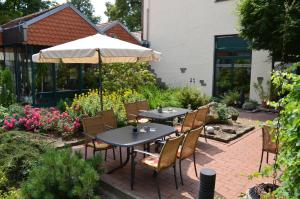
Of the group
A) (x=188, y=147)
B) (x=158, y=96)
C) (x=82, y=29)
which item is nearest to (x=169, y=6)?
(x=82, y=29)

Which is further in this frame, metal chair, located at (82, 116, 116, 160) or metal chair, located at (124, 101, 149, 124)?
metal chair, located at (124, 101, 149, 124)

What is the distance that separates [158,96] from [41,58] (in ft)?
16.6

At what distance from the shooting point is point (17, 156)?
4.28 meters

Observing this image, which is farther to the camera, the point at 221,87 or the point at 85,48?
the point at 221,87

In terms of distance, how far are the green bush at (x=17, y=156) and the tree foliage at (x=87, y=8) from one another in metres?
41.6

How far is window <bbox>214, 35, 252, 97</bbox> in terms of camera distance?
40.8 ft

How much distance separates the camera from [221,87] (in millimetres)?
13375

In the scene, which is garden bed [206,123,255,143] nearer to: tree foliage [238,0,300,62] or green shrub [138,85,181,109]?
green shrub [138,85,181,109]

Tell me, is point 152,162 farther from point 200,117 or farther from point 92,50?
point 200,117

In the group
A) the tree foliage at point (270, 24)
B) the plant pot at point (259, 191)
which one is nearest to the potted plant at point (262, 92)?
the tree foliage at point (270, 24)

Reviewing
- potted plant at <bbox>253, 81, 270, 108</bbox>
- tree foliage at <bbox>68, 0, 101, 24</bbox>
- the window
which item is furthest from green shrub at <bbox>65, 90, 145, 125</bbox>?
tree foliage at <bbox>68, 0, 101, 24</bbox>

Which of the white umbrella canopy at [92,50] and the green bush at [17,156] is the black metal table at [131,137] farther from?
the white umbrella canopy at [92,50]

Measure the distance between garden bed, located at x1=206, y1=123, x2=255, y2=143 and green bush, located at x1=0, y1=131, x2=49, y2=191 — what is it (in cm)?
417

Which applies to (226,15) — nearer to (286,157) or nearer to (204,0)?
(204,0)
